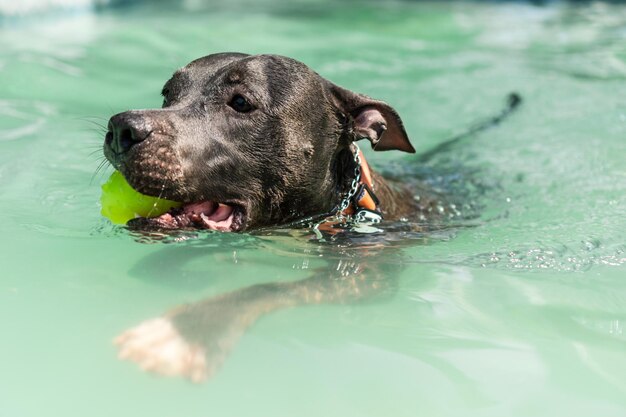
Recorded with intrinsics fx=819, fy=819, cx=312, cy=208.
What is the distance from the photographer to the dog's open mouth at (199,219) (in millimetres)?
4289

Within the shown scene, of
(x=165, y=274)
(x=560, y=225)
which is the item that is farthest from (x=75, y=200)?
(x=560, y=225)

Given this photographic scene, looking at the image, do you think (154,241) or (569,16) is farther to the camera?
(569,16)

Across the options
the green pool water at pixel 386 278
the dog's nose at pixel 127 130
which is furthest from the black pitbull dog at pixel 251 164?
the green pool water at pixel 386 278

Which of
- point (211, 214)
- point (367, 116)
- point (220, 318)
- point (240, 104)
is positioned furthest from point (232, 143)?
point (220, 318)

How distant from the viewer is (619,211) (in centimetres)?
567

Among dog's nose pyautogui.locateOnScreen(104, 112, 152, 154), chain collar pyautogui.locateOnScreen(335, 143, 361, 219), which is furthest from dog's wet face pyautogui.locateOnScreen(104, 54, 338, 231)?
chain collar pyautogui.locateOnScreen(335, 143, 361, 219)

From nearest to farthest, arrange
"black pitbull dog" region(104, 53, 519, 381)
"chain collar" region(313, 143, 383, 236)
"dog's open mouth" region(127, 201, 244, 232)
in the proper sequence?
"black pitbull dog" region(104, 53, 519, 381) → "dog's open mouth" region(127, 201, 244, 232) → "chain collar" region(313, 143, 383, 236)

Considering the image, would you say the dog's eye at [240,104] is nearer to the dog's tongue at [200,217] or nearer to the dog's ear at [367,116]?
the dog's tongue at [200,217]

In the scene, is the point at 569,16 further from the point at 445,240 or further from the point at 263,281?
A: the point at 263,281

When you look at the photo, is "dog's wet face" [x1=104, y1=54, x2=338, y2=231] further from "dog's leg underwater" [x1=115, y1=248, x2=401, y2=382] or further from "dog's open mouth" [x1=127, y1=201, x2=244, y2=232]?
"dog's leg underwater" [x1=115, y1=248, x2=401, y2=382]

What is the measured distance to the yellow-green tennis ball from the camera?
4.36 m

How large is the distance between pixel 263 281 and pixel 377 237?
1024 millimetres

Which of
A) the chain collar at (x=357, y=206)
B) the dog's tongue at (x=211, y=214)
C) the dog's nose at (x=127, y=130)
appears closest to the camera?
the dog's nose at (x=127, y=130)

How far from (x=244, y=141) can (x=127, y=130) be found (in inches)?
29.0
